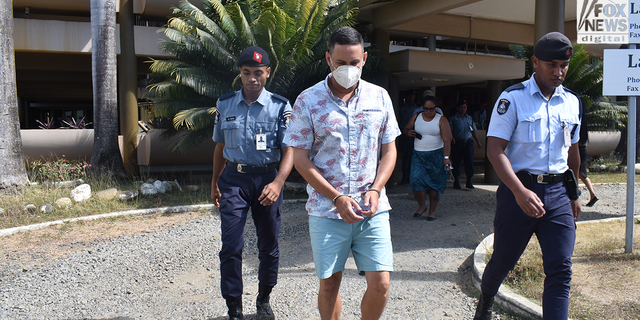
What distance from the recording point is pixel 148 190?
8.70 metres

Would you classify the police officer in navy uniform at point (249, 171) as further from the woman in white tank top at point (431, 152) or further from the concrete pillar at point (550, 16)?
the concrete pillar at point (550, 16)

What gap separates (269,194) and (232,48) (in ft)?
22.3

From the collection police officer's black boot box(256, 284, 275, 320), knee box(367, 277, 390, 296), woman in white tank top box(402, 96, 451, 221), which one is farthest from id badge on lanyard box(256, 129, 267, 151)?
woman in white tank top box(402, 96, 451, 221)

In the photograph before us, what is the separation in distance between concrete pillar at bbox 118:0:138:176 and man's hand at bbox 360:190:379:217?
9870 mm

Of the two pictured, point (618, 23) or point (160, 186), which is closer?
point (618, 23)

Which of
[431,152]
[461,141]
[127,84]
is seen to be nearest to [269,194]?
[431,152]

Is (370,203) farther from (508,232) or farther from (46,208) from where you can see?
(46,208)

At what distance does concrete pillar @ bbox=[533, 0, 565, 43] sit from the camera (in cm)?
721

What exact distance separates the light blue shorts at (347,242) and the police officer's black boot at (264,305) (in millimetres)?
1182

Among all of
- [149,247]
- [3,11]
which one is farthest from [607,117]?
[3,11]

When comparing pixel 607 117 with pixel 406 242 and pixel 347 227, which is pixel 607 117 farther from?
pixel 347 227

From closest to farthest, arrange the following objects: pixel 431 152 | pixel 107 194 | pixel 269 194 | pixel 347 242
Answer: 1. pixel 347 242
2. pixel 269 194
3. pixel 431 152
4. pixel 107 194

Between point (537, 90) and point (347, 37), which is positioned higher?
point (347, 37)

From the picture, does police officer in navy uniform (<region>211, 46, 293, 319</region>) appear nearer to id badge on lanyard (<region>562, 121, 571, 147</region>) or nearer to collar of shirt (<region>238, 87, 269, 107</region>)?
collar of shirt (<region>238, 87, 269, 107</region>)
